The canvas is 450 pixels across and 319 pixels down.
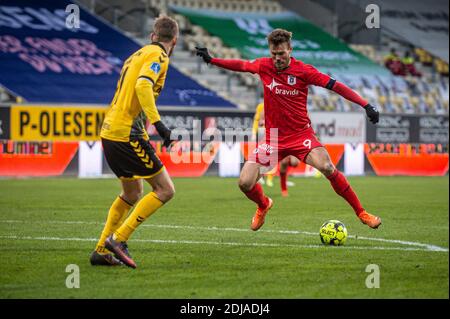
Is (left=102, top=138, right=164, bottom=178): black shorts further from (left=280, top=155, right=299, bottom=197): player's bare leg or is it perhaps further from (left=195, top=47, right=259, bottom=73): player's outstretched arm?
(left=280, top=155, right=299, bottom=197): player's bare leg

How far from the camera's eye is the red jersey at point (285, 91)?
10375mm

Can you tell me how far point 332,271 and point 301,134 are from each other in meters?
2.93

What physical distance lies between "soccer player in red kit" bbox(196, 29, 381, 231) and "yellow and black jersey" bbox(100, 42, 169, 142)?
2072 millimetres

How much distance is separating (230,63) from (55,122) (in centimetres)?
1747

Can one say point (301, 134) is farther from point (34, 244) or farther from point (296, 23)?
point (296, 23)

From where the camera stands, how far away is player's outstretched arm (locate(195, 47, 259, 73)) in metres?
10.0

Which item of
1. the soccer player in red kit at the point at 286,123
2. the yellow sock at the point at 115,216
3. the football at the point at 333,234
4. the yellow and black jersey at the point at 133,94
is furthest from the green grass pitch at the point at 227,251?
the yellow and black jersey at the point at 133,94

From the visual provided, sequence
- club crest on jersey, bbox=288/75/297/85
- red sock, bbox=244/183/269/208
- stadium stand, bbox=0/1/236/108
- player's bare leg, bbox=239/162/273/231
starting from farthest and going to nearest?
1. stadium stand, bbox=0/1/236/108
2. red sock, bbox=244/183/269/208
3. player's bare leg, bbox=239/162/273/231
4. club crest on jersey, bbox=288/75/297/85

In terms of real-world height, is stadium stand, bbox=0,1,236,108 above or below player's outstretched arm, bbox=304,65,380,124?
above

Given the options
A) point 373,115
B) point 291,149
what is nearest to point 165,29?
point 373,115

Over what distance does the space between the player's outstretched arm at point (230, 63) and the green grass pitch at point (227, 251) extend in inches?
78.4

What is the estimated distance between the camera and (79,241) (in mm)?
10312

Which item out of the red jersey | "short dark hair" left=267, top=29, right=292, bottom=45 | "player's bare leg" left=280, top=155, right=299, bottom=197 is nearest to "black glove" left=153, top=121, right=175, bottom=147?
the red jersey

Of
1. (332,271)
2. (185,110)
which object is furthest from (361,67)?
(332,271)
